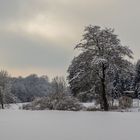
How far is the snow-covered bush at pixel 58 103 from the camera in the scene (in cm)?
3225

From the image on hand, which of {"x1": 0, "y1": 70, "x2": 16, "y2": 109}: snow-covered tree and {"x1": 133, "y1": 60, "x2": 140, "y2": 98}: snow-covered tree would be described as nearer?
{"x1": 0, "y1": 70, "x2": 16, "y2": 109}: snow-covered tree

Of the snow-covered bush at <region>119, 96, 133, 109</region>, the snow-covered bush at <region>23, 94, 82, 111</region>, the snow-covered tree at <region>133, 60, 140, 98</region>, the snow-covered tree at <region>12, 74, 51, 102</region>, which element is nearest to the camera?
the snow-covered bush at <region>23, 94, 82, 111</region>

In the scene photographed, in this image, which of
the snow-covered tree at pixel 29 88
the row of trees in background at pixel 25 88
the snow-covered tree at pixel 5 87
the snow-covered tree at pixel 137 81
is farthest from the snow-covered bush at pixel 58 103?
the snow-covered tree at pixel 29 88

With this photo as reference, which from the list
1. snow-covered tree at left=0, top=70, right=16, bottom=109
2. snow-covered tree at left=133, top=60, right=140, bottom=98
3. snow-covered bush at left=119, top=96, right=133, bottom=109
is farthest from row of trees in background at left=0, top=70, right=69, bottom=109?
snow-covered tree at left=133, top=60, right=140, bottom=98

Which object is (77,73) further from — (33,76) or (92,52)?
(33,76)

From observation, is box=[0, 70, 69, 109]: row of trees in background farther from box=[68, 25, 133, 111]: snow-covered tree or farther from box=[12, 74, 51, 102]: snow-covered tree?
box=[68, 25, 133, 111]: snow-covered tree

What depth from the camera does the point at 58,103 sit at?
32250 mm

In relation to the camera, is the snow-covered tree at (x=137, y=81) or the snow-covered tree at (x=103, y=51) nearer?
the snow-covered tree at (x=103, y=51)

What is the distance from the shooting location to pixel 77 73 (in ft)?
110

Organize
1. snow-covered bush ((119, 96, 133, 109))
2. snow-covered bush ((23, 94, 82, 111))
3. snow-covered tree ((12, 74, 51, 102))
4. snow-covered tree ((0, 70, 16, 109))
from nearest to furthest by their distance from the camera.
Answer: snow-covered bush ((23, 94, 82, 111)), snow-covered bush ((119, 96, 133, 109)), snow-covered tree ((0, 70, 16, 109)), snow-covered tree ((12, 74, 51, 102))

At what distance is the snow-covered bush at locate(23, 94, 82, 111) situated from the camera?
106ft

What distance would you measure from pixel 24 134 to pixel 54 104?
22.1 metres

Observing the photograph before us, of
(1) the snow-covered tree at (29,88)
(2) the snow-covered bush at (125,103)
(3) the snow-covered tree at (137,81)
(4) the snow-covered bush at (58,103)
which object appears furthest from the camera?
(1) the snow-covered tree at (29,88)

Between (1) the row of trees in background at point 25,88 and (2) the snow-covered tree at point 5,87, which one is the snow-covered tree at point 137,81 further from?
(2) the snow-covered tree at point 5,87
